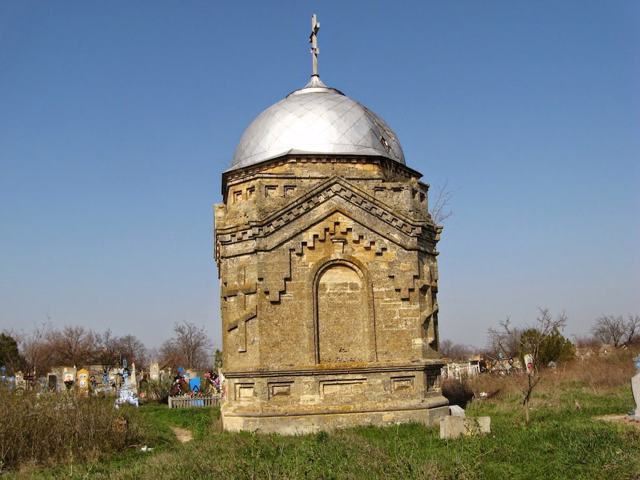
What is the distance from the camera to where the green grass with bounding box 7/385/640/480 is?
1045 centimetres

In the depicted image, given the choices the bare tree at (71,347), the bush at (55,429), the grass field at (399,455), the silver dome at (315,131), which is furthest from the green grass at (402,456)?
the bare tree at (71,347)

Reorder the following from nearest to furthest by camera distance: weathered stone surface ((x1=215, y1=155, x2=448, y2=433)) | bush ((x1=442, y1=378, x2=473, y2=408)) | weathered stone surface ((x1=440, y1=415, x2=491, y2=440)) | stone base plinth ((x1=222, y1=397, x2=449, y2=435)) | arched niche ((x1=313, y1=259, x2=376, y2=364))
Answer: weathered stone surface ((x1=440, y1=415, x2=491, y2=440)) < stone base plinth ((x1=222, y1=397, x2=449, y2=435)) < weathered stone surface ((x1=215, y1=155, x2=448, y2=433)) < arched niche ((x1=313, y1=259, x2=376, y2=364)) < bush ((x1=442, y1=378, x2=473, y2=408))

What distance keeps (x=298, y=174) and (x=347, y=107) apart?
3.41 m

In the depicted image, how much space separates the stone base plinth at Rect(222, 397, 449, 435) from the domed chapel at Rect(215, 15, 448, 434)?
3 cm

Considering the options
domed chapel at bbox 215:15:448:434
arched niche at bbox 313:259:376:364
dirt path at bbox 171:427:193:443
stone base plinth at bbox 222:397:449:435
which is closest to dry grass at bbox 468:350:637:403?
stone base plinth at bbox 222:397:449:435

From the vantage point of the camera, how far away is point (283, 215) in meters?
17.7

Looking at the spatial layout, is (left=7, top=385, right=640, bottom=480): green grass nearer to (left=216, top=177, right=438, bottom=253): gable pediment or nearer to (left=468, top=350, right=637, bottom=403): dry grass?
(left=216, top=177, right=438, bottom=253): gable pediment

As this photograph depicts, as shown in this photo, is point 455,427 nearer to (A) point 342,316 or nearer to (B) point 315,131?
(A) point 342,316

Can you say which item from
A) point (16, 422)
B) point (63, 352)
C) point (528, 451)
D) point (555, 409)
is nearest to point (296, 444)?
point (528, 451)

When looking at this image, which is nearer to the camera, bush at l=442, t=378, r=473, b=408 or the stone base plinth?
the stone base plinth

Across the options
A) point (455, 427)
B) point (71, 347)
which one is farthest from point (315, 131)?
point (71, 347)

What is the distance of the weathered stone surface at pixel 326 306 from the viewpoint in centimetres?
1702

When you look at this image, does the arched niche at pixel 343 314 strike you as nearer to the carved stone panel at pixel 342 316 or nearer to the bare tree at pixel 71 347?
the carved stone panel at pixel 342 316

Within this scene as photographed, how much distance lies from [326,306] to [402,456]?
6963 millimetres
